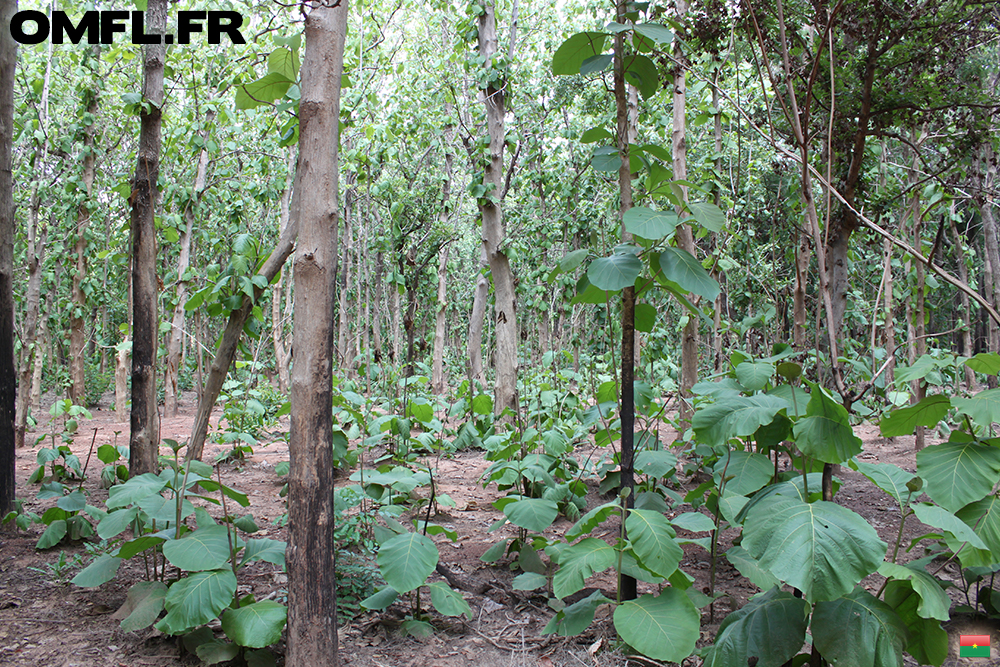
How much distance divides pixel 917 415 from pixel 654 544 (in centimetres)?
109

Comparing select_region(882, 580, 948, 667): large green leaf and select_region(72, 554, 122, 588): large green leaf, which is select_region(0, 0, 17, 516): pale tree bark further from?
select_region(882, 580, 948, 667): large green leaf

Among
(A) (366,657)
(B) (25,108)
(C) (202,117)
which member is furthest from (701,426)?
(C) (202,117)

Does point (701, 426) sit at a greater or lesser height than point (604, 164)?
lesser

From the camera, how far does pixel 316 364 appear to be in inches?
77.9

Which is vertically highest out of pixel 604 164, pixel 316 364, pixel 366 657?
pixel 604 164

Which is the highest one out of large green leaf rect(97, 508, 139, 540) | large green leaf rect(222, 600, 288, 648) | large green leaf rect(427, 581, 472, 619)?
large green leaf rect(97, 508, 139, 540)

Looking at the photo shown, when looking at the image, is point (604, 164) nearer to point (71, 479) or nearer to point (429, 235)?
point (71, 479)

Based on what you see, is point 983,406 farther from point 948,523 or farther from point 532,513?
point 532,513

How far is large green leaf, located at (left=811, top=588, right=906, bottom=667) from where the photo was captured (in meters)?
1.67

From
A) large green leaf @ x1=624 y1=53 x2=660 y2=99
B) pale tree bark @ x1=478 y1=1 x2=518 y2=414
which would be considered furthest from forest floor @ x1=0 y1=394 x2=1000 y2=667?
pale tree bark @ x1=478 y1=1 x2=518 y2=414

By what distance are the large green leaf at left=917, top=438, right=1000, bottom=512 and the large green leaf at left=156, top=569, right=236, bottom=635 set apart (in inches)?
92.7

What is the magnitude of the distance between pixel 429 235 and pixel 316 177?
9109 millimetres

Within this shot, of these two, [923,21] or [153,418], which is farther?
[923,21]

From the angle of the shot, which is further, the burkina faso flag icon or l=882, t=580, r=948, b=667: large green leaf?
the burkina faso flag icon
